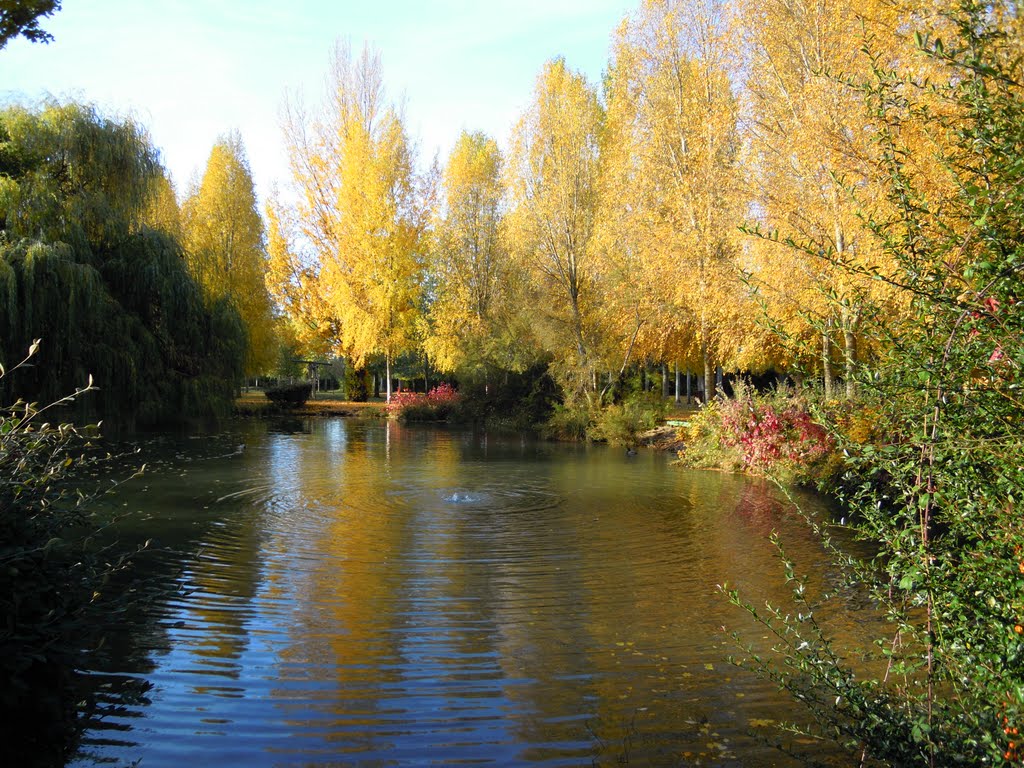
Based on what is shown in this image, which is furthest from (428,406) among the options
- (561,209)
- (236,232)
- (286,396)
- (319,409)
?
(236,232)

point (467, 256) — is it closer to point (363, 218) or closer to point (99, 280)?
point (363, 218)

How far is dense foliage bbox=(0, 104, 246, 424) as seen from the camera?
45.6ft

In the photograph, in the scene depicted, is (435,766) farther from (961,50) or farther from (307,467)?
(307,467)

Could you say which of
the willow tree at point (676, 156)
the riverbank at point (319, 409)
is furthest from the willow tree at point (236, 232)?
the willow tree at point (676, 156)

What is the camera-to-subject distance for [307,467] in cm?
1628

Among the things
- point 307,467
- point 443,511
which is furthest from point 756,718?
point 307,467

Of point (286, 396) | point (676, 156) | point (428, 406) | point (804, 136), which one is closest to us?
point (804, 136)

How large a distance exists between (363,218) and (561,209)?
11.7 metres

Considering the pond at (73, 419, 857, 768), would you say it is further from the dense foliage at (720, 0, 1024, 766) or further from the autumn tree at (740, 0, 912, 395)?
the autumn tree at (740, 0, 912, 395)

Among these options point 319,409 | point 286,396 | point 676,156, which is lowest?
point 319,409

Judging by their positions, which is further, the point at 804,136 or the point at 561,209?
the point at 561,209

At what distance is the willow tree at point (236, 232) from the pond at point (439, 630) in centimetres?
2130

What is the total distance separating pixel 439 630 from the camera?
6.10 meters

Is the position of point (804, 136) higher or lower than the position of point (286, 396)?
higher
